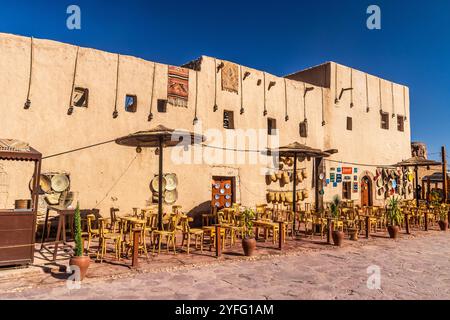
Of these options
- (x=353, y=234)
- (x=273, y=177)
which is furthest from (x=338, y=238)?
(x=273, y=177)

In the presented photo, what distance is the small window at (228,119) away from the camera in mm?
14549

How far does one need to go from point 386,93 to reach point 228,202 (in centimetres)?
1310

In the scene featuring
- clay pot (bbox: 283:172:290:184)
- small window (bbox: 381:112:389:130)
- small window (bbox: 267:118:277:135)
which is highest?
small window (bbox: 381:112:389:130)

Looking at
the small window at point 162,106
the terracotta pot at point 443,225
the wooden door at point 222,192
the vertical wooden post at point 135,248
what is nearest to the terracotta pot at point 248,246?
the vertical wooden post at point 135,248

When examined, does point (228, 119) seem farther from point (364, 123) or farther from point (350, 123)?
point (364, 123)

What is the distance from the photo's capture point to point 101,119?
11.4 meters

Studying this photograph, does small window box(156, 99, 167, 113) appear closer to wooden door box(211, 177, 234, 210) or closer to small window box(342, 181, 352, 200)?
wooden door box(211, 177, 234, 210)

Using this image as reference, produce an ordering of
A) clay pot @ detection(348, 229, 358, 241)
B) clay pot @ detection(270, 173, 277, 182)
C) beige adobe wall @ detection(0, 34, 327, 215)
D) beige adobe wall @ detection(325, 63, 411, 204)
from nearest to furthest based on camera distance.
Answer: beige adobe wall @ detection(0, 34, 327, 215), clay pot @ detection(348, 229, 358, 241), clay pot @ detection(270, 173, 277, 182), beige adobe wall @ detection(325, 63, 411, 204)

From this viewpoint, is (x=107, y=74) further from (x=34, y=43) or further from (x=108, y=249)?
(x=108, y=249)

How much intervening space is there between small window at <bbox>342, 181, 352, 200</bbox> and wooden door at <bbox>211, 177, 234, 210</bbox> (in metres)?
7.33

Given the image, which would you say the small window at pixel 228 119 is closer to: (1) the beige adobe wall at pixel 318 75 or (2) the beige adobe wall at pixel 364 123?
(2) the beige adobe wall at pixel 364 123

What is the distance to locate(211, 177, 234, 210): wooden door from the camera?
46.0 feet

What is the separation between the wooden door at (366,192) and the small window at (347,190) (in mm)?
1334

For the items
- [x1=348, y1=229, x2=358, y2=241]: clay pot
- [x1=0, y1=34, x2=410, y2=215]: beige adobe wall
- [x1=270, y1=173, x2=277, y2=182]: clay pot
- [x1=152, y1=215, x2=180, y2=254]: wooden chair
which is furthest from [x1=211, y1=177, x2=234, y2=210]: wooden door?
[x1=348, y1=229, x2=358, y2=241]: clay pot
